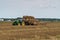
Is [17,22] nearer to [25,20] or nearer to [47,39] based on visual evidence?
[25,20]

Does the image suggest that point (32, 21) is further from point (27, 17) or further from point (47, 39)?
point (47, 39)

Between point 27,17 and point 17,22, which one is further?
point 27,17

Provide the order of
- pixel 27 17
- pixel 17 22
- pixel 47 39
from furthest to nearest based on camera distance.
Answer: pixel 27 17
pixel 17 22
pixel 47 39

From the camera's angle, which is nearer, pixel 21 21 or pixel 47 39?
pixel 47 39

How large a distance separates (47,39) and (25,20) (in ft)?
141

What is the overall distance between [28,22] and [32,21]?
3.76ft

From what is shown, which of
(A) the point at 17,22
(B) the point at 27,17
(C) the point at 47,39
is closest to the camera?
(C) the point at 47,39

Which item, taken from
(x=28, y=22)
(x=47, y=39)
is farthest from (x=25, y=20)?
(x=47, y=39)

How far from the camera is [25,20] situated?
207 feet

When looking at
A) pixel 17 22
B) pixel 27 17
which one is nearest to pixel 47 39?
pixel 17 22

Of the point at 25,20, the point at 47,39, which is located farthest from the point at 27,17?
the point at 47,39

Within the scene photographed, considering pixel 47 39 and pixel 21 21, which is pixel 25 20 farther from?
pixel 47 39

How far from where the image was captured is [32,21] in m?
62.4

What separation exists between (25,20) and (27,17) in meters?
2.55
